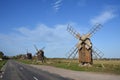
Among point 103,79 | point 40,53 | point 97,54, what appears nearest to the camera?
point 103,79

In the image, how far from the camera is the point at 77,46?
4375cm

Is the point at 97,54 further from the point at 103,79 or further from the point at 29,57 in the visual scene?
the point at 29,57

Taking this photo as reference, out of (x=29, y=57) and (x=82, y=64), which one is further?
(x=29, y=57)

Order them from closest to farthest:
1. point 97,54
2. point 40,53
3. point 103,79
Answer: point 103,79 < point 97,54 < point 40,53

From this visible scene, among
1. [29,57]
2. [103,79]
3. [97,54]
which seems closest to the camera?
[103,79]

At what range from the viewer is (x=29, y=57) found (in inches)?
6250

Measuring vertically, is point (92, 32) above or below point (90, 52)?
above

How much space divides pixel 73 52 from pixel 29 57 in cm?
11788

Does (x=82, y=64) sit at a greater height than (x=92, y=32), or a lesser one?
lesser

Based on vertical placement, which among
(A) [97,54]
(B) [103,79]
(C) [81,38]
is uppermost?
(C) [81,38]

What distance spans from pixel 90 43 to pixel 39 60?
52.2 m

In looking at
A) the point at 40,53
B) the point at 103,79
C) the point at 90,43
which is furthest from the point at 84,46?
the point at 40,53

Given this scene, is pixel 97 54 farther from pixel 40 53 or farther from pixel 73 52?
pixel 40 53

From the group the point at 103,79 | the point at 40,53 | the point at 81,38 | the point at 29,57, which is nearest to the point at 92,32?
the point at 81,38
